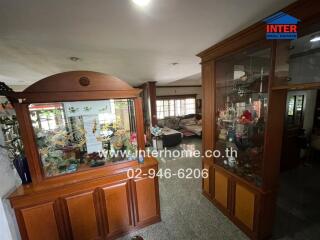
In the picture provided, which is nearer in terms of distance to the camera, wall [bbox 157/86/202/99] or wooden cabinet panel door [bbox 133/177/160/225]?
wooden cabinet panel door [bbox 133/177/160/225]

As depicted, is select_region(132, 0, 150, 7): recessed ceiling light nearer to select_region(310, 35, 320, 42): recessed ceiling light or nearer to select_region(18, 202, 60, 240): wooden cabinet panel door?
A: select_region(310, 35, 320, 42): recessed ceiling light

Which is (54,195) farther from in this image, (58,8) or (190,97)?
(190,97)

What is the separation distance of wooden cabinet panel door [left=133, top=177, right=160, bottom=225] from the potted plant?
1.21 meters

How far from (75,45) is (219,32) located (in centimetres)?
164

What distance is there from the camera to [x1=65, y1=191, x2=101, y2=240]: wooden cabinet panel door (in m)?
1.69

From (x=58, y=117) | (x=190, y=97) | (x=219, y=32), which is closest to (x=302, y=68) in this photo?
(x=219, y=32)

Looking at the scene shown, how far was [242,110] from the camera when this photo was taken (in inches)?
81.3

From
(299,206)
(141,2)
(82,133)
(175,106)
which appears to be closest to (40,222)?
(82,133)

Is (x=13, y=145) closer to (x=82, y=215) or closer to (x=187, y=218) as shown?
(x=82, y=215)

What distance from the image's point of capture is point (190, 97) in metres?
8.25

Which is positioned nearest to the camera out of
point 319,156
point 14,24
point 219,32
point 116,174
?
point 14,24

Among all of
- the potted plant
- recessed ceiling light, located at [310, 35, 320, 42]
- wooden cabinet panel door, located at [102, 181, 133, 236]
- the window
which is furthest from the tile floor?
the window

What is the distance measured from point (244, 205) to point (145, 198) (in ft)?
4.19

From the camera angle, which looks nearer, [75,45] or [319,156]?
[75,45]
